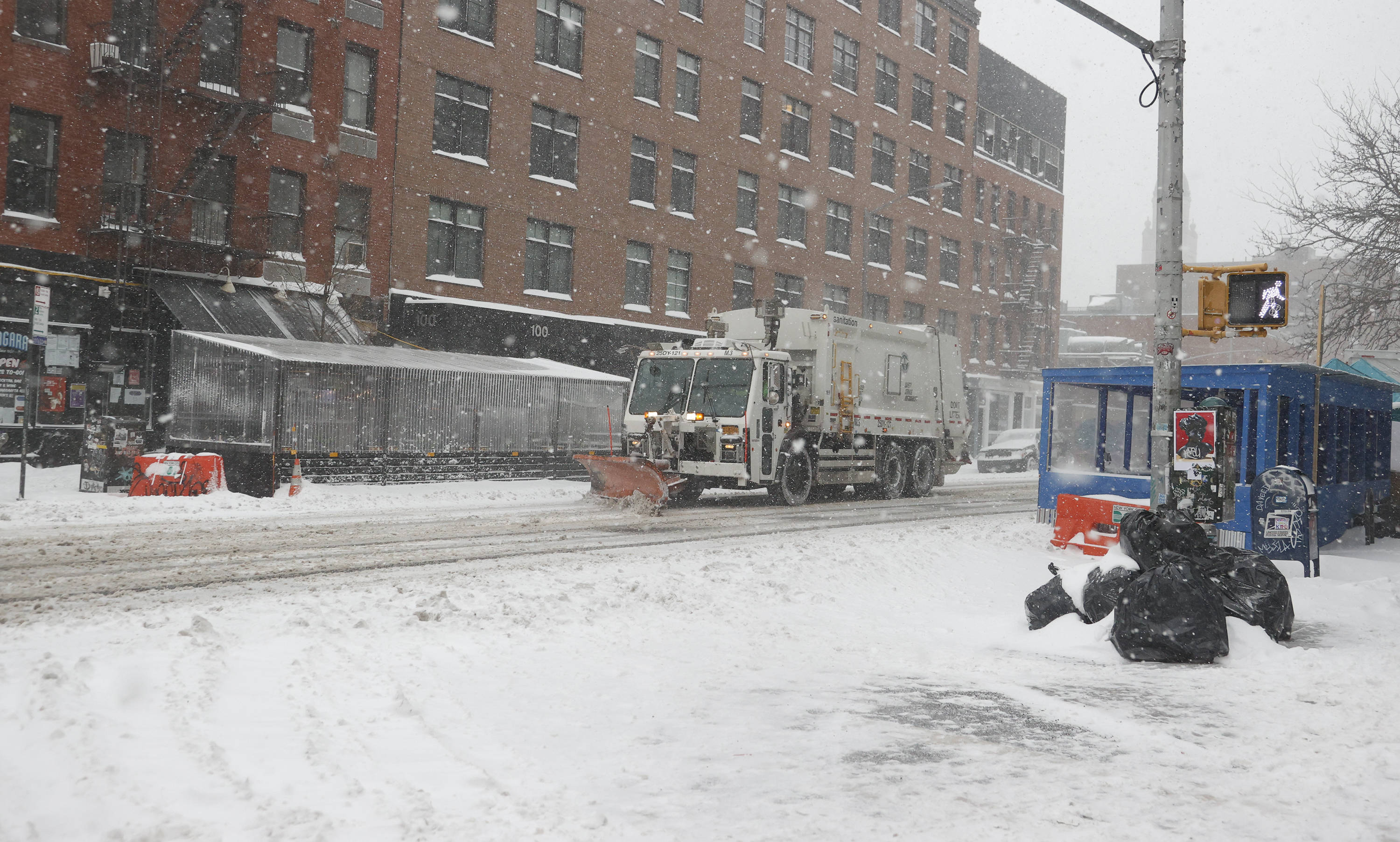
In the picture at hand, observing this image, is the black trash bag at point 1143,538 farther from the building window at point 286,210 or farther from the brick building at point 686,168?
the brick building at point 686,168

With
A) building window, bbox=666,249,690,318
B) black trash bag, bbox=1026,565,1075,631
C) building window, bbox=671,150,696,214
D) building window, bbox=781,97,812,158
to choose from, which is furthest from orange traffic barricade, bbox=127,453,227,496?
building window, bbox=781,97,812,158

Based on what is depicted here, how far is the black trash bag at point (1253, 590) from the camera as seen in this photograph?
7.61 m

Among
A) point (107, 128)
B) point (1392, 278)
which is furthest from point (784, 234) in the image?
point (107, 128)

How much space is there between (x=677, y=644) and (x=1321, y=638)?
4.87 metres

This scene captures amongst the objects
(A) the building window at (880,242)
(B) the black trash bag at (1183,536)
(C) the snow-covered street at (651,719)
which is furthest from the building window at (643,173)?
(B) the black trash bag at (1183,536)

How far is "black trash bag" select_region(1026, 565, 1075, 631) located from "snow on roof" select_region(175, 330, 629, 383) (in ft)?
45.6

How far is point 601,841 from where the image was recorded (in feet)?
12.1

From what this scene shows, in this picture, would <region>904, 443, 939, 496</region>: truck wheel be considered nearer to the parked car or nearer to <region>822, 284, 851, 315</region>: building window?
the parked car

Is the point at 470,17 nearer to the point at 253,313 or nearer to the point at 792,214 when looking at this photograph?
the point at 253,313

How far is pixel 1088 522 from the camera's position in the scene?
1280cm

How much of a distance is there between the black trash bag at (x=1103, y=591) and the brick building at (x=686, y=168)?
69.1ft

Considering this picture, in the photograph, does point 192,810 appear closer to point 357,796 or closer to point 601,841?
point 357,796

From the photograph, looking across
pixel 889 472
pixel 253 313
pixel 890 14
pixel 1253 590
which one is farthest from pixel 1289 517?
pixel 890 14

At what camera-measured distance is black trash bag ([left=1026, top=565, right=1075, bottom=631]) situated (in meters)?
8.08
